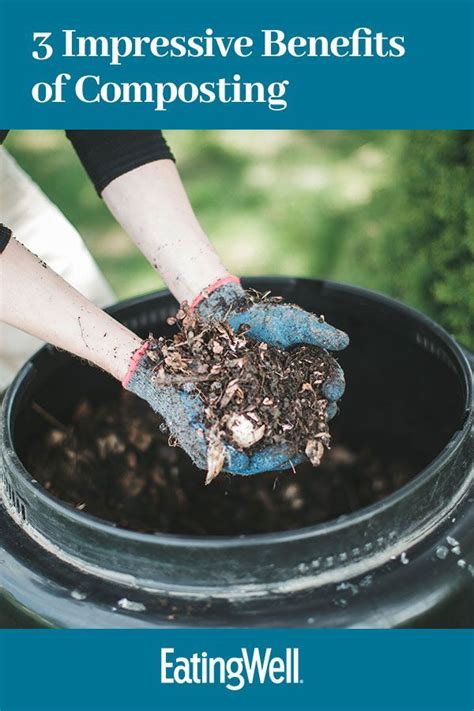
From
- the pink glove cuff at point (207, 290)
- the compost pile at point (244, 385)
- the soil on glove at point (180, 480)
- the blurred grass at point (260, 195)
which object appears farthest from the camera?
the blurred grass at point (260, 195)

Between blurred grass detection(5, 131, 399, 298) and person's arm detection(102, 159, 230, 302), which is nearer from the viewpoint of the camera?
person's arm detection(102, 159, 230, 302)

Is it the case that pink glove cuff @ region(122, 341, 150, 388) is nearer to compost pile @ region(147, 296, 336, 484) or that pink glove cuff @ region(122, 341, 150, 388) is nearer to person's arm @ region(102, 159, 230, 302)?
compost pile @ region(147, 296, 336, 484)

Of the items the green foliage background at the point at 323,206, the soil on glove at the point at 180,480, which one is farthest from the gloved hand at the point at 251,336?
the green foliage background at the point at 323,206

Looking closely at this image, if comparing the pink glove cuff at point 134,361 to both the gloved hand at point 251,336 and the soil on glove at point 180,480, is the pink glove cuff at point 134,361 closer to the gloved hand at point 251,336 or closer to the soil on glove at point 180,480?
the gloved hand at point 251,336

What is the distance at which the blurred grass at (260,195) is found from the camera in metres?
2.84

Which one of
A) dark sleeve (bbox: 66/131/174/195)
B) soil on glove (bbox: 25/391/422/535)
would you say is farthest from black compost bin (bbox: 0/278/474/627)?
dark sleeve (bbox: 66/131/174/195)

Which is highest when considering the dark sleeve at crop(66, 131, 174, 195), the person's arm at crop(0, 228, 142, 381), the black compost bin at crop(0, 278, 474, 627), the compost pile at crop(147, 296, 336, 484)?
the dark sleeve at crop(66, 131, 174, 195)

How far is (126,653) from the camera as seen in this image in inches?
42.3

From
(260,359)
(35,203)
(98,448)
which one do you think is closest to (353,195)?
(35,203)

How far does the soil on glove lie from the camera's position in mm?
1611

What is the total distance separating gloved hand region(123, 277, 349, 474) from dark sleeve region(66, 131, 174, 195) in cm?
28

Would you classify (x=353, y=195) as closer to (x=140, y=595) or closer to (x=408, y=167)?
(x=408, y=167)

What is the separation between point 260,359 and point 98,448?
568 mm

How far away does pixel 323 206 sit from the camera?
303cm
